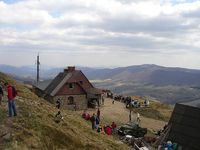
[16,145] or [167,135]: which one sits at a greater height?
[16,145]

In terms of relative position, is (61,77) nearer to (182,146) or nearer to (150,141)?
(150,141)

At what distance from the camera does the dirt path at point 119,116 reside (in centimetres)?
5597

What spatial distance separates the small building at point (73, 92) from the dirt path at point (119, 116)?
3.07 metres

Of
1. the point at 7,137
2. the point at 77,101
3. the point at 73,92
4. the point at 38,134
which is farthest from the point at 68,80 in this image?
the point at 7,137

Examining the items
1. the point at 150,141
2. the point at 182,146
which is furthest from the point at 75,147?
the point at 150,141

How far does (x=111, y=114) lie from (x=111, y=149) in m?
34.4

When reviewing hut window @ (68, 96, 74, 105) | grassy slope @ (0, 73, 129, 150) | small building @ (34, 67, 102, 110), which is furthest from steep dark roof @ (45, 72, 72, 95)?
grassy slope @ (0, 73, 129, 150)

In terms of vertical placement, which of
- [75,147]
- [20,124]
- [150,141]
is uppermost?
[20,124]

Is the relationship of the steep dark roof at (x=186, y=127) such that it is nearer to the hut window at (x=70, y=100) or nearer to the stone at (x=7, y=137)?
the stone at (x=7, y=137)

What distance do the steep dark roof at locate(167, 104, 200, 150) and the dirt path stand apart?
1719 cm

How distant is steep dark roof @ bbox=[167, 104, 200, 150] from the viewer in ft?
110

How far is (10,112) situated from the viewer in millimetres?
24906

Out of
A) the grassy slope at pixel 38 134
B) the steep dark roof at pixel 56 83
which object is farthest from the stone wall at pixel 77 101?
the grassy slope at pixel 38 134

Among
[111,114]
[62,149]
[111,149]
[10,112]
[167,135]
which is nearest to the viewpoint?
[62,149]
